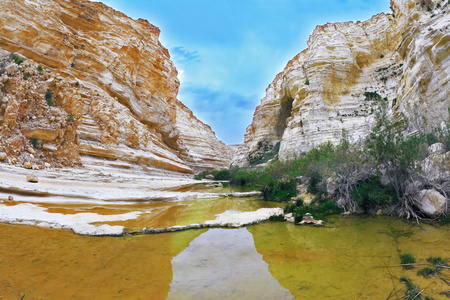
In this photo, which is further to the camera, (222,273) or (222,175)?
(222,175)

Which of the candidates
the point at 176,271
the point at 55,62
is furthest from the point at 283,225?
the point at 55,62

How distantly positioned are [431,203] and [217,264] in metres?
6.57

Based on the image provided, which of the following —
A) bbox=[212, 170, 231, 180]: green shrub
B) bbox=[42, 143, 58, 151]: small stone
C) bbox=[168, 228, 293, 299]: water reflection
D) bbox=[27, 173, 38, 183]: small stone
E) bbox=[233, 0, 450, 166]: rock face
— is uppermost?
bbox=[233, 0, 450, 166]: rock face

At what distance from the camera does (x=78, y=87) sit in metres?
19.7

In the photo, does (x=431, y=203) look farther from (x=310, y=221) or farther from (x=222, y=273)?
(x=222, y=273)

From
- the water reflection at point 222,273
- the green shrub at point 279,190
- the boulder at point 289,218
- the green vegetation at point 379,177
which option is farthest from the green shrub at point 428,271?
the green shrub at point 279,190

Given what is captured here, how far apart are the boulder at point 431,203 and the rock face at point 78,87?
1650cm

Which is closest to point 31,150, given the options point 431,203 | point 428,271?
point 428,271

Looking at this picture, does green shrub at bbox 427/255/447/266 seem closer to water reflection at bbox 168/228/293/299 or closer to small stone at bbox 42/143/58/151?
water reflection at bbox 168/228/293/299

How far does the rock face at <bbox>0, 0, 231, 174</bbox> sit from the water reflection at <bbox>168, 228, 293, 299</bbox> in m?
11.8

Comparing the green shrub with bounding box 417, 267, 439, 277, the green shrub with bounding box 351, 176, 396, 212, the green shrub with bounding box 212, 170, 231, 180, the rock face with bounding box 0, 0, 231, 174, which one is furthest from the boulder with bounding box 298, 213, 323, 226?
the green shrub with bounding box 212, 170, 231, 180

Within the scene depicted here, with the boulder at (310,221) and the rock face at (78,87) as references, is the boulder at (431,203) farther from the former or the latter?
the rock face at (78,87)

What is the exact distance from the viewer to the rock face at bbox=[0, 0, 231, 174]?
12.4 m

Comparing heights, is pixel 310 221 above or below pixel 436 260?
above
